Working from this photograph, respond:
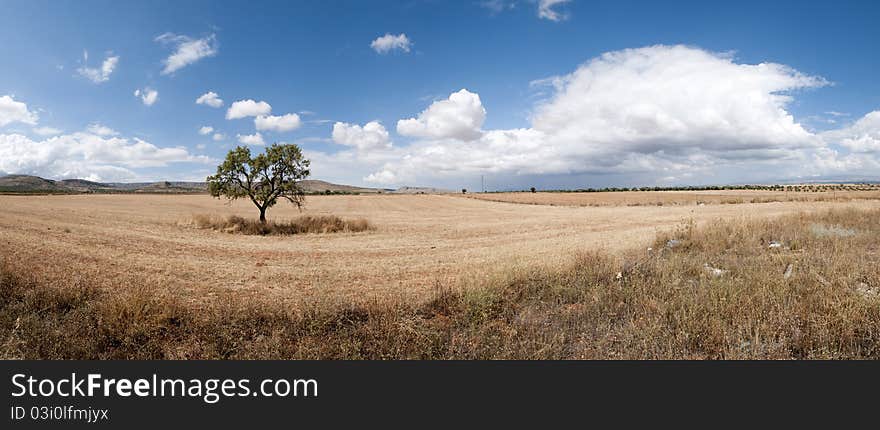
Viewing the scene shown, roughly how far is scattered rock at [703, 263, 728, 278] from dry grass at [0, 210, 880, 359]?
3.6 inches

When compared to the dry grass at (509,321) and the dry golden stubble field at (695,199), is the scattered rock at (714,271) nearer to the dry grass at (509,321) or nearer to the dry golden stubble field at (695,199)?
the dry grass at (509,321)

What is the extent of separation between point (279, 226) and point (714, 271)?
83.4 feet

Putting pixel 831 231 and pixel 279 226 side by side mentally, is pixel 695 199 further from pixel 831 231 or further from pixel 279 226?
pixel 279 226

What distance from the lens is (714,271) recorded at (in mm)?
10273

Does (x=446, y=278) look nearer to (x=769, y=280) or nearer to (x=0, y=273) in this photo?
(x=769, y=280)

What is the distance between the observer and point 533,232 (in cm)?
2658

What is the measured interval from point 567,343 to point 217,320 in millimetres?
5808

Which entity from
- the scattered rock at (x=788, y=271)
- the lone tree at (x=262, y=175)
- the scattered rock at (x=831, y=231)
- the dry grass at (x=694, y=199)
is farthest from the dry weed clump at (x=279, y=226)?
the dry grass at (x=694, y=199)

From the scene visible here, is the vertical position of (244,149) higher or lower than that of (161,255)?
higher

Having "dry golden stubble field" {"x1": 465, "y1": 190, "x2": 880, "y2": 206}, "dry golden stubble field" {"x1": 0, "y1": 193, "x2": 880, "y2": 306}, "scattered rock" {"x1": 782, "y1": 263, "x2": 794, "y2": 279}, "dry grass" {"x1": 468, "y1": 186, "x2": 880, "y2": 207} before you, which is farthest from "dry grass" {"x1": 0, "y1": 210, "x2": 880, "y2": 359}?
"dry golden stubble field" {"x1": 465, "y1": 190, "x2": 880, "y2": 206}

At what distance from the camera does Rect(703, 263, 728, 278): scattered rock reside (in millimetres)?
9745

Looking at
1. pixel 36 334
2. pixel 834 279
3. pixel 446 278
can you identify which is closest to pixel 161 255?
pixel 36 334

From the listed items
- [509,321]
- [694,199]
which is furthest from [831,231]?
[694,199]

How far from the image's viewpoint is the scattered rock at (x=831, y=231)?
15077 mm
